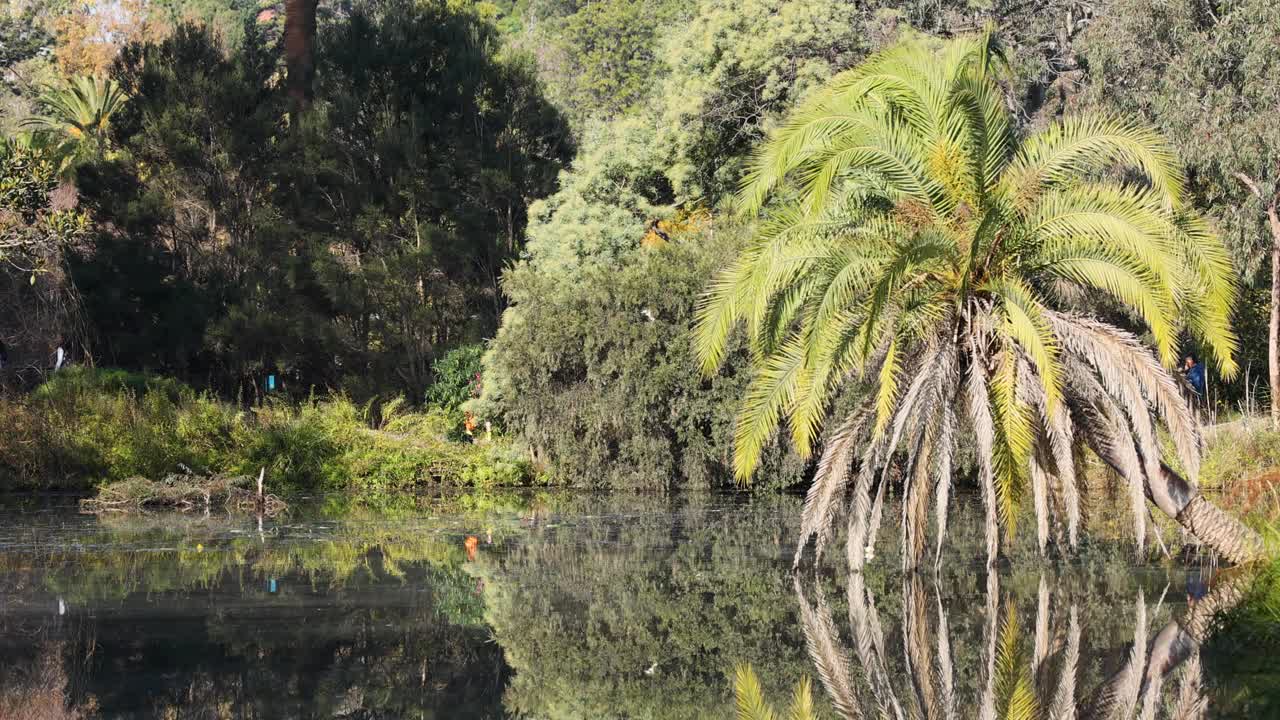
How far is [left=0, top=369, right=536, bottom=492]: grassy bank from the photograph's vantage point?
2697 cm

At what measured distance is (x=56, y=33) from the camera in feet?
203

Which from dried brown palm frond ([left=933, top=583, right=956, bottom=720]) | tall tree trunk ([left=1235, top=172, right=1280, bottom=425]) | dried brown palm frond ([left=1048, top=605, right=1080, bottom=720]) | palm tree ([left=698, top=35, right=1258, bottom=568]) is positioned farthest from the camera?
tall tree trunk ([left=1235, top=172, right=1280, bottom=425])

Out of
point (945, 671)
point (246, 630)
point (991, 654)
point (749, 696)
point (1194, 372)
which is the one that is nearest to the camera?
point (749, 696)

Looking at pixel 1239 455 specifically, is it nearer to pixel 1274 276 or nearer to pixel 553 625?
pixel 1274 276

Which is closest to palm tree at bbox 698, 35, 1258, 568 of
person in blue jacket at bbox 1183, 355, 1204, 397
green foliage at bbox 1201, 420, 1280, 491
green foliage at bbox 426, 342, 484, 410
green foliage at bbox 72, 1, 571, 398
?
green foliage at bbox 1201, 420, 1280, 491

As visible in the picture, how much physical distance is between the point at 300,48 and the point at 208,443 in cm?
1490

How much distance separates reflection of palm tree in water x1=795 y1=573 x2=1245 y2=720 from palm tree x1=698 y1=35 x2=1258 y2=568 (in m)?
1.32

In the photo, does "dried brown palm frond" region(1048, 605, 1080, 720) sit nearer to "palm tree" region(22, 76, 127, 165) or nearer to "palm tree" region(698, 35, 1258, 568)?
"palm tree" region(698, 35, 1258, 568)

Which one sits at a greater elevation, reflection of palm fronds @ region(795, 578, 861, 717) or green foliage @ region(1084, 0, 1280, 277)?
green foliage @ region(1084, 0, 1280, 277)

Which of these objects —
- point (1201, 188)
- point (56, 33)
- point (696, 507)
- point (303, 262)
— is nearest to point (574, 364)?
point (696, 507)

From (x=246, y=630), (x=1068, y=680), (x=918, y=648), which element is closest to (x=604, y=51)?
(x=246, y=630)

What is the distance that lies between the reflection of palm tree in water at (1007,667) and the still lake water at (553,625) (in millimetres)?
39

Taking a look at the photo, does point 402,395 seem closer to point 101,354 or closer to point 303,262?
point 303,262

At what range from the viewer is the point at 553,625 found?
44.0 feet
